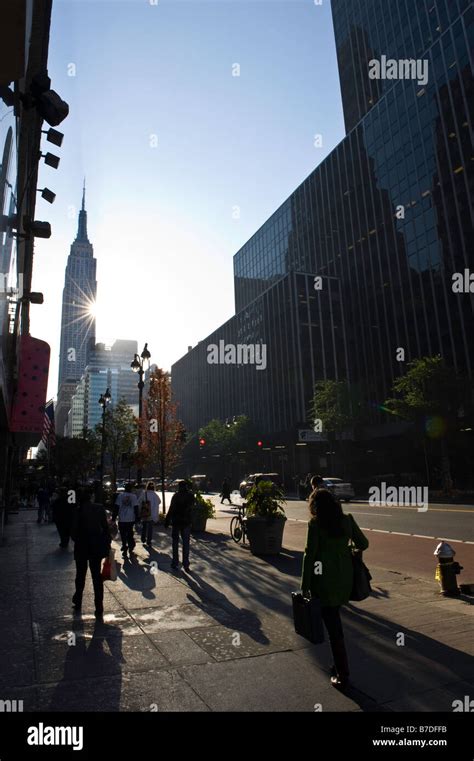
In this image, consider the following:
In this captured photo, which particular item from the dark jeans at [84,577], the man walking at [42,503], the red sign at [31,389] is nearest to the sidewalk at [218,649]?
the dark jeans at [84,577]

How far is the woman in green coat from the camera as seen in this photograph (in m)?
4.22

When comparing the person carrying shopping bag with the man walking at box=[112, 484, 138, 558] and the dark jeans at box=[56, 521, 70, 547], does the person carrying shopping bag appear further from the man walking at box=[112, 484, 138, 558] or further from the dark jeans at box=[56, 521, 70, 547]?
the dark jeans at box=[56, 521, 70, 547]

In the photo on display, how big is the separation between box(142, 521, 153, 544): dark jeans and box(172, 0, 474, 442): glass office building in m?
39.5

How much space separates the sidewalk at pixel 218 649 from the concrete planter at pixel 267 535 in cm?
250

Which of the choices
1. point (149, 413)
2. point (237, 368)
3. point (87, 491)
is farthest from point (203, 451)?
point (87, 491)

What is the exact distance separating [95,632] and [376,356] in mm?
56740

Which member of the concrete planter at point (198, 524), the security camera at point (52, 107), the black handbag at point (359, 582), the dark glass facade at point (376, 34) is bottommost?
the concrete planter at point (198, 524)

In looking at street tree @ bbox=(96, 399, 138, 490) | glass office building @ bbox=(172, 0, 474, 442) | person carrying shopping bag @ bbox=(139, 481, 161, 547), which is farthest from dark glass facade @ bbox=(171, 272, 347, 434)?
person carrying shopping bag @ bbox=(139, 481, 161, 547)

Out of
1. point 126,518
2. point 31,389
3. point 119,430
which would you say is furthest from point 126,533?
point 119,430

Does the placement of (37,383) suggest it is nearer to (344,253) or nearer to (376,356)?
(376,356)

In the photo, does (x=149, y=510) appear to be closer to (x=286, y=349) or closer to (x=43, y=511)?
(x=43, y=511)

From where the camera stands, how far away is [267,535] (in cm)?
1161

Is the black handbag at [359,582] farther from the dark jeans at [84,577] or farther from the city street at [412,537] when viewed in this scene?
the city street at [412,537]

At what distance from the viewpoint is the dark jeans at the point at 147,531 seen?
13.7 m
